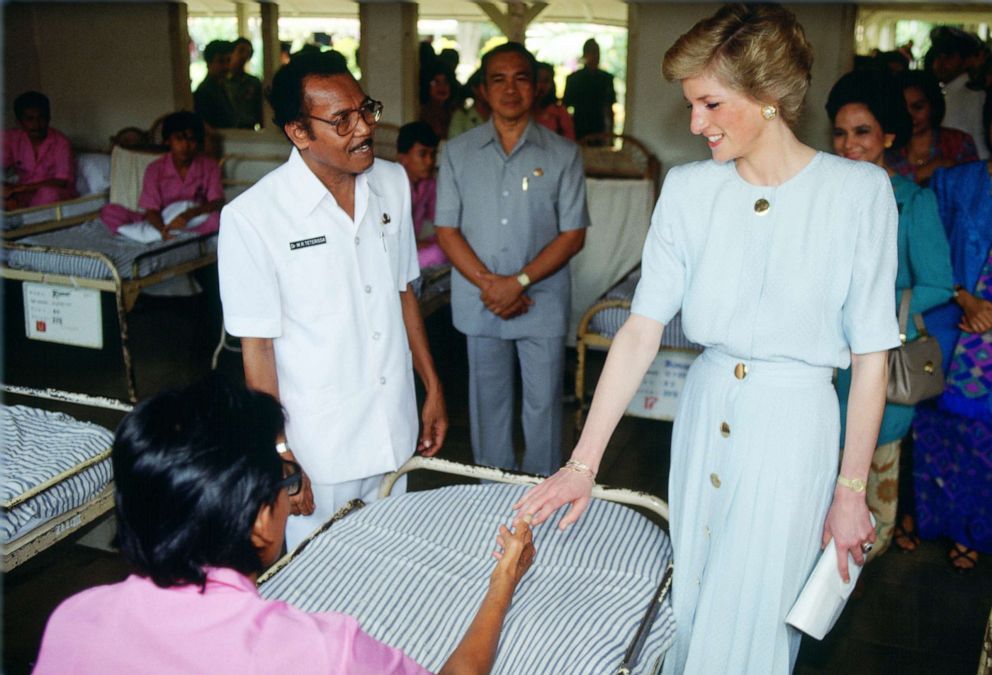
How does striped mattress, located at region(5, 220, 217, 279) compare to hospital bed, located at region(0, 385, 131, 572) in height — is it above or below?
above

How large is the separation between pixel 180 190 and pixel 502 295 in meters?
3.27

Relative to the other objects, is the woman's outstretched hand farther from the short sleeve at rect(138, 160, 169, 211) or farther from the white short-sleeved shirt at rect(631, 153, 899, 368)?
the short sleeve at rect(138, 160, 169, 211)

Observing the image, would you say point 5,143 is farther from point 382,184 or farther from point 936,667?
point 936,667

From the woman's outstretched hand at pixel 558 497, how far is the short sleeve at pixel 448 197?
1911 millimetres

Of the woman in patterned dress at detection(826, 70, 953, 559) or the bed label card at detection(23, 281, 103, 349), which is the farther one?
the bed label card at detection(23, 281, 103, 349)

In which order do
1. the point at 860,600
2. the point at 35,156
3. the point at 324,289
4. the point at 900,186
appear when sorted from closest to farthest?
1. the point at 324,289
2. the point at 900,186
3. the point at 860,600
4. the point at 35,156

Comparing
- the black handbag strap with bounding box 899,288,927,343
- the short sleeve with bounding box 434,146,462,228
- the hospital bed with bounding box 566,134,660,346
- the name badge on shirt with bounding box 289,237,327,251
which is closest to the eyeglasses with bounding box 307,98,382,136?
the name badge on shirt with bounding box 289,237,327,251

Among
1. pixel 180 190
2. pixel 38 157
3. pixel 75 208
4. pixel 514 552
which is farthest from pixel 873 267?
pixel 38 157

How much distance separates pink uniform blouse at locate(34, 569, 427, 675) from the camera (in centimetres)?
120

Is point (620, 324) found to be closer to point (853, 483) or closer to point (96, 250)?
point (853, 483)

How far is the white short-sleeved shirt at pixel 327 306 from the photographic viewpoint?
2.16 meters

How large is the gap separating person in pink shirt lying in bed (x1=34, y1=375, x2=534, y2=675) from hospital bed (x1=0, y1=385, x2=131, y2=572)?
1029mm

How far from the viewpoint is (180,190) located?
19.2 ft

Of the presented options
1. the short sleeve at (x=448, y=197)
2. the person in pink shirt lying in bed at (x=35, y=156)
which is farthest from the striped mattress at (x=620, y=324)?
the person in pink shirt lying in bed at (x=35, y=156)
